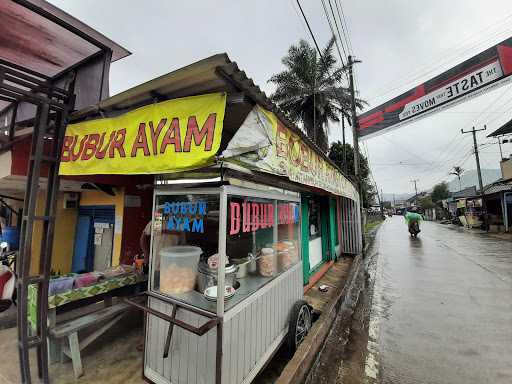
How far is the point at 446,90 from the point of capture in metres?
10.9

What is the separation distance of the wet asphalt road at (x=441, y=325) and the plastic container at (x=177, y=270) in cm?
263

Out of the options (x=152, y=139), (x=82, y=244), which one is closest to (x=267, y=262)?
(x=152, y=139)

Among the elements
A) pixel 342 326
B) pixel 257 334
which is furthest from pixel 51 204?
pixel 342 326

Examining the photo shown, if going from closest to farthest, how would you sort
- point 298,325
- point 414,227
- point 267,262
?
point 267,262 → point 298,325 → point 414,227

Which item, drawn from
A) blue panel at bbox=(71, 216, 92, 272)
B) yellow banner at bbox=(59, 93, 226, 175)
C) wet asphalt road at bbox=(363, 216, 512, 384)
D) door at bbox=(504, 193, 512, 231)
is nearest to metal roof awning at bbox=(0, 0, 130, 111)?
yellow banner at bbox=(59, 93, 226, 175)

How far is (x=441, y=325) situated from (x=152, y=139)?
5681 mm

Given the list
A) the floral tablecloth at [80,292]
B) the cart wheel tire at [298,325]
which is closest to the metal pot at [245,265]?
the cart wheel tire at [298,325]

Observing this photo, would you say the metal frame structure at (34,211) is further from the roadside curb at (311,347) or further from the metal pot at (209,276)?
the roadside curb at (311,347)

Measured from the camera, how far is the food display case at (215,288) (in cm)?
223

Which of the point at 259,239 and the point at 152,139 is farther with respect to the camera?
the point at 259,239

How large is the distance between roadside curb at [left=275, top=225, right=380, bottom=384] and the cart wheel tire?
0.12 metres

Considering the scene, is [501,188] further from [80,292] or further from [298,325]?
[80,292]

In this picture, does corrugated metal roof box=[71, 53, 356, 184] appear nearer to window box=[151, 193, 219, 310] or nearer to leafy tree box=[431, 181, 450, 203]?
window box=[151, 193, 219, 310]

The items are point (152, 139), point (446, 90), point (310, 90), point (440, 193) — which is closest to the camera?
point (152, 139)
